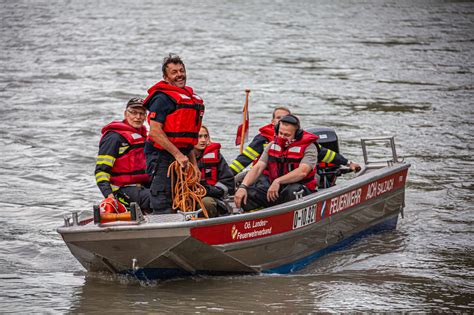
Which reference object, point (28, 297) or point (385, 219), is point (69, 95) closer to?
point (385, 219)

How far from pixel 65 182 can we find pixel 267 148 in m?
4.72

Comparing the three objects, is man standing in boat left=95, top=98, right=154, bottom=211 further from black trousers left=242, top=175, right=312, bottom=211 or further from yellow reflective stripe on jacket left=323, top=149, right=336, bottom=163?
yellow reflective stripe on jacket left=323, top=149, right=336, bottom=163

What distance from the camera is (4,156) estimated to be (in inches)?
536

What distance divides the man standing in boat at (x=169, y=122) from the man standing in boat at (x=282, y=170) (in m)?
0.98

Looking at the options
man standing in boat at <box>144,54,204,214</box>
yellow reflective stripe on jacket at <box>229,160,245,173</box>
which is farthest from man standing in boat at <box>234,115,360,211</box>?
man standing in boat at <box>144,54,204,214</box>

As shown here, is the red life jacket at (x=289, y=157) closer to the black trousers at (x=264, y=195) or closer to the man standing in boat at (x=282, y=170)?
the man standing in boat at (x=282, y=170)

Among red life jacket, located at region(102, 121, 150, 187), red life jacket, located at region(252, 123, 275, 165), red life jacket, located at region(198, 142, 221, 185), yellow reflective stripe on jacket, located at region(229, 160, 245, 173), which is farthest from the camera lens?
yellow reflective stripe on jacket, located at region(229, 160, 245, 173)

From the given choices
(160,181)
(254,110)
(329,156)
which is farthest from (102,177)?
(254,110)

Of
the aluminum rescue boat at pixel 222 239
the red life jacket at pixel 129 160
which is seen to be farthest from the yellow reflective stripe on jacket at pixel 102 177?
the aluminum rescue boat at pixel 222 239

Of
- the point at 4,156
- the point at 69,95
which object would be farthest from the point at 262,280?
the point at 69,95

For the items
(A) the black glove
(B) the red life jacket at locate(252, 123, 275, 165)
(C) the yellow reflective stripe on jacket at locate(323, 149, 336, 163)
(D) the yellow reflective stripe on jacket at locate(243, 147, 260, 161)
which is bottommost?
(A) the black glove

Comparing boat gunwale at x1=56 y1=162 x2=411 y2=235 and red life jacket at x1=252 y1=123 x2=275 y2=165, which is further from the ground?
red life jacket at x1=252 y1=123 x2=275 y2=165

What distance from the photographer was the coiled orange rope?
7.15 meters

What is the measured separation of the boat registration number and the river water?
1.57 feet
